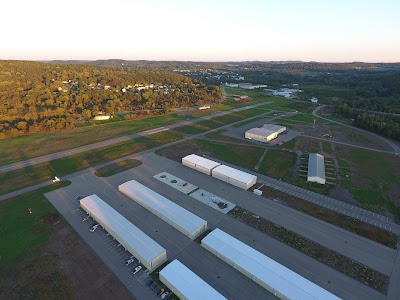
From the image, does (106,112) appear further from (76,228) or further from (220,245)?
(220,245)

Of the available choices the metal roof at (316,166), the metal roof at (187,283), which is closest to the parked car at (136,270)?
the metal roof at (187,283)

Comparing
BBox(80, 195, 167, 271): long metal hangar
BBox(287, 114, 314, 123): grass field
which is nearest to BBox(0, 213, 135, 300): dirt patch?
BBox(80, 195, 167, 271): long metal hangar

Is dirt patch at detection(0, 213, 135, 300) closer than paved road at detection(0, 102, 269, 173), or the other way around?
dirt patch at detection(0, 213, 135, 300)

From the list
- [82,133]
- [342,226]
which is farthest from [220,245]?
[82,133]

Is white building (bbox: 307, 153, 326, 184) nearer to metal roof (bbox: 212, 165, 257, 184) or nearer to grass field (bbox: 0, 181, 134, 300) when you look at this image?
metal roof (bbox: 212, 165, 257, 184)

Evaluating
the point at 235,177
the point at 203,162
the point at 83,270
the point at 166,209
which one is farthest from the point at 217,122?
the point at 83,270

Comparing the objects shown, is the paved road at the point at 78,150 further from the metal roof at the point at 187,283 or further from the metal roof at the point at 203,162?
the metal roof at the point at 187,283
